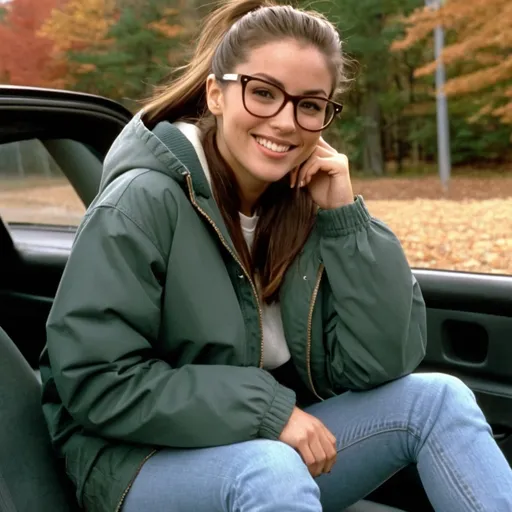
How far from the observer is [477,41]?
5797 mm

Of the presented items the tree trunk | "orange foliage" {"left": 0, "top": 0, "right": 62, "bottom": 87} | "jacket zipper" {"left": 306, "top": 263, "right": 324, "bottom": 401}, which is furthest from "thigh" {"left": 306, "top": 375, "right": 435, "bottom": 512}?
the tree trunk

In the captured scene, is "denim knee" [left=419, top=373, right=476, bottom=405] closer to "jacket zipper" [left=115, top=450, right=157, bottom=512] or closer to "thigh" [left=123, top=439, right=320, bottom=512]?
"thigh" [left=123, top=439, right=320, bottom=512]

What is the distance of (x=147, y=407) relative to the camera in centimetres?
133

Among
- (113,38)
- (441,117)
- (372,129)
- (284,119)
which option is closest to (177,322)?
(284,119)

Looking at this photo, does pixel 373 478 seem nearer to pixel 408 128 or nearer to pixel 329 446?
pixel 329 446

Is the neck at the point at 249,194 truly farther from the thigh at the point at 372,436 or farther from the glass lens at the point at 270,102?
the thigh at the point at 372,436

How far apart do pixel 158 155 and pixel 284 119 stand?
0.27 m

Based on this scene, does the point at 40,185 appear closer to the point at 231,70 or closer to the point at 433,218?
the point at 231,70

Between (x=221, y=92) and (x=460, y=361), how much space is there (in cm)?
117

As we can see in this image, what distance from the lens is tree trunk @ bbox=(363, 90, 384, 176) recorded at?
8664 millimetres

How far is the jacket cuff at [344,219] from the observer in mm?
1656

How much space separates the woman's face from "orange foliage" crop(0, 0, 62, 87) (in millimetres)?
4330

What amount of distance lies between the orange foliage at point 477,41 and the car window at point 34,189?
359cm

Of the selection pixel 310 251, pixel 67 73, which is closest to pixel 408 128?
pixel 67 73
